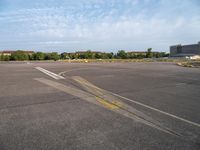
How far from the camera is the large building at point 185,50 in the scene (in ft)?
466

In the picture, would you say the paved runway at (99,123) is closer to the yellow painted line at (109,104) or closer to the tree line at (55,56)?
the yellow painted line at (109,104)

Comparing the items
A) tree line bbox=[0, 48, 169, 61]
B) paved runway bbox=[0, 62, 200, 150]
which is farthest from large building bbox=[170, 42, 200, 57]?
paved runway bbox=[0, 62, 200, 150]

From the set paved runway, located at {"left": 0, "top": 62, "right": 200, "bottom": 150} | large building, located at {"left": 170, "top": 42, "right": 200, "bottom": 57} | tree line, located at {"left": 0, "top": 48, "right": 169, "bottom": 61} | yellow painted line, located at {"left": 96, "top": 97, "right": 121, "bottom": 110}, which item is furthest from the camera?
large building, located at {"left": 170, "top": 42, "right": 200, "bottom": 57}

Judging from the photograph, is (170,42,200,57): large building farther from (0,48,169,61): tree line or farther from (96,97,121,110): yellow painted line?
(96,97,121,110): yellow painted line

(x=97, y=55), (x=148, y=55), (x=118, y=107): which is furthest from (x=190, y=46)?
(x=118, y=107)

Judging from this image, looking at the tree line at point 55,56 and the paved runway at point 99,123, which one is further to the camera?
the tree line at point 55,56

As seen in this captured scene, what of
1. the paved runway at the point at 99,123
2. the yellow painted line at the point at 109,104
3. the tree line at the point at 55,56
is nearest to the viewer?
the paved runway at the point at 99,123

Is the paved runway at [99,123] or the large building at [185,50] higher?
the large building at [185,50]

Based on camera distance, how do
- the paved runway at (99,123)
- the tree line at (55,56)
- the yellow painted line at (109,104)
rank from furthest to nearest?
the tree line at (55,56), the yellow painted line at (109,104), the paved runway at (99,123)

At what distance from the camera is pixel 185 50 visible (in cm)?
15388

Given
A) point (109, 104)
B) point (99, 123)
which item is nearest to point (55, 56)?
point (109, 104)

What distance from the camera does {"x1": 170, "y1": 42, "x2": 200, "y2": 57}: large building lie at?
14201 centimetres

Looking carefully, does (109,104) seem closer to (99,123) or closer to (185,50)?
(99,123)

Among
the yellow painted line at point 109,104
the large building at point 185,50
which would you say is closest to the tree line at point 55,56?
the large building at point 185,50
